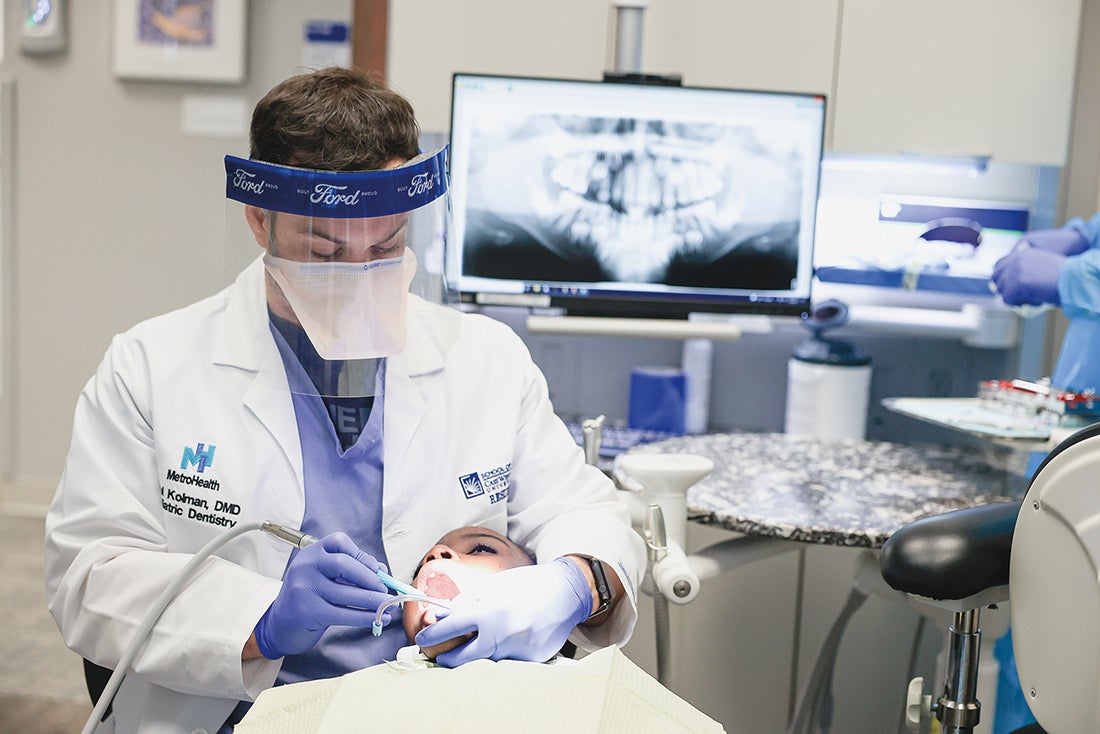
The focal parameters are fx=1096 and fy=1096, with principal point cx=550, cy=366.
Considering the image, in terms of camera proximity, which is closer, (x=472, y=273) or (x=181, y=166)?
(x=472, y=273)

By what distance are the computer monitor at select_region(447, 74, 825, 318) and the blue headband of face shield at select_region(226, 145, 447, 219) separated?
0.99 m

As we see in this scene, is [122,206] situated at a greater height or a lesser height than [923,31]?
lesser

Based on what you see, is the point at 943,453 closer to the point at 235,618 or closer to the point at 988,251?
the point at 988,251

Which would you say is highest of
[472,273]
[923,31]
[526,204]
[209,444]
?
[923,31]

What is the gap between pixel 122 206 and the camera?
13.2ft

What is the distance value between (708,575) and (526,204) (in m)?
0.87

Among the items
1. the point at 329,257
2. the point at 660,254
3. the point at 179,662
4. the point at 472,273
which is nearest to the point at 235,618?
the point at 179,662

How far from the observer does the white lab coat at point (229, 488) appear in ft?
4.00

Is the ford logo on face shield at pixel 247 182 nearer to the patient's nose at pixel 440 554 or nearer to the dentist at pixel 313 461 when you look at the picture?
the dentist at pixel 313 461

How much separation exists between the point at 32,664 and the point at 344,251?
87.5 inches

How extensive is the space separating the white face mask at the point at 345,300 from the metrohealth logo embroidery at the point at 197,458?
0.20m

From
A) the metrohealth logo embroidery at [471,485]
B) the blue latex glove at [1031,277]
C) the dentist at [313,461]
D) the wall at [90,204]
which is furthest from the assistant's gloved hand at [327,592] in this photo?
the wall at [90,204]

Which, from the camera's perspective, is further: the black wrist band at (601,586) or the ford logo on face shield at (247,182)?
the black wrist band at (601,586)

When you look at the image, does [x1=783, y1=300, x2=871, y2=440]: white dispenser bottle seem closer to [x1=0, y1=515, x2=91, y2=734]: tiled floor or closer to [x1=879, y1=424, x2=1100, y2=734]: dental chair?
[x1=879, y1=424, x2=1100, y2=734]: dental chair
